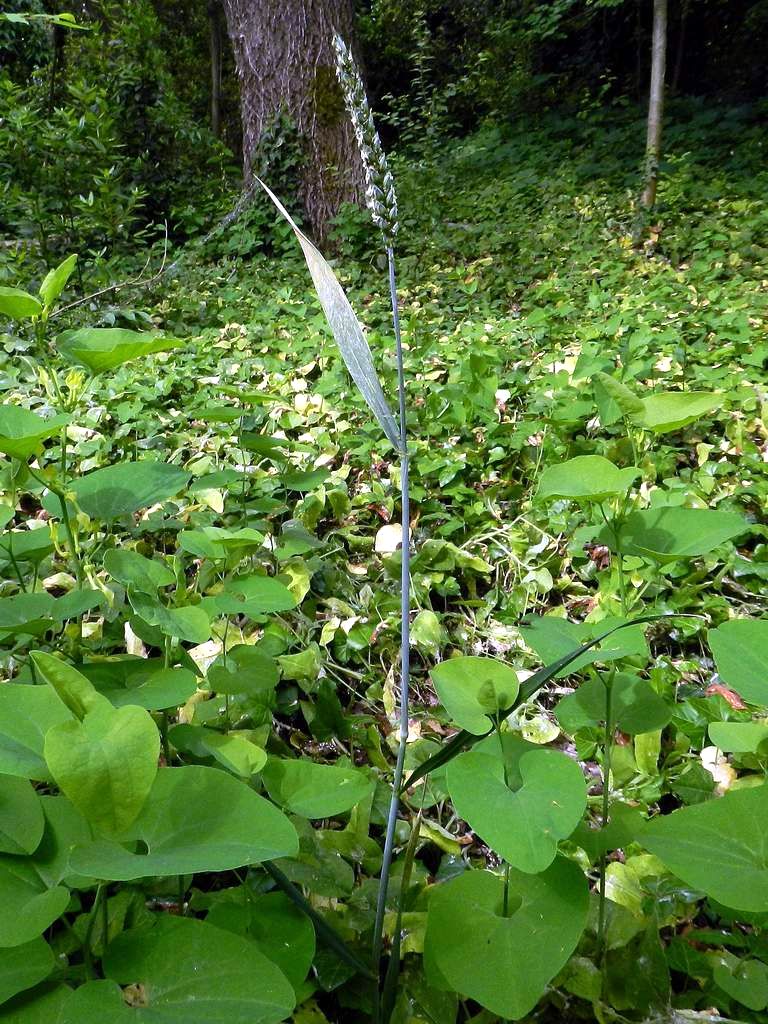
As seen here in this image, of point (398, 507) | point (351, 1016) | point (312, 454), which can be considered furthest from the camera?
point (312, 454)

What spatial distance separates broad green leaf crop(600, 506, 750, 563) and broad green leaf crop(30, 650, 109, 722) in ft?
2.21

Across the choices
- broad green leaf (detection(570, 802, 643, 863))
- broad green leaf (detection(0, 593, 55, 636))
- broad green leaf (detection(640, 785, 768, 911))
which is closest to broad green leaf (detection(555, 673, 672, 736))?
broad green leaf (detection(570, 802, 643, 863))

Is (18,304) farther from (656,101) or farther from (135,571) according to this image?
(656,101)

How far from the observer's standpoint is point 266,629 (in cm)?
148

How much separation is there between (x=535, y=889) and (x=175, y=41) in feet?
44.5

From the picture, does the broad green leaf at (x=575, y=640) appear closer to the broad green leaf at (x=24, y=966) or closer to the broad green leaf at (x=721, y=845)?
the broad green leaf at (x=721, y=845)

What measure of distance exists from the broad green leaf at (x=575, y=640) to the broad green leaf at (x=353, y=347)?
353mm

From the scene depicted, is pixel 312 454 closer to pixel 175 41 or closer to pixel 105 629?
pixel 105 629

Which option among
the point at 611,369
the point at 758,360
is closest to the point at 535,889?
the point at 611,369

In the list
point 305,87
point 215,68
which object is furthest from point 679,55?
point 215,68

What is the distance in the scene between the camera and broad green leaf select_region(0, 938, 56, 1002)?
1.77 feet

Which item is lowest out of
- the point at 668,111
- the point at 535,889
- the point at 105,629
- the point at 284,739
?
the point at 284,739

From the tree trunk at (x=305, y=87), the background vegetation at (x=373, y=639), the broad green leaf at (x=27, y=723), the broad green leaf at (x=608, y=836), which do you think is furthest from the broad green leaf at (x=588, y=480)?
the tree trunk at (x=305, y=87)

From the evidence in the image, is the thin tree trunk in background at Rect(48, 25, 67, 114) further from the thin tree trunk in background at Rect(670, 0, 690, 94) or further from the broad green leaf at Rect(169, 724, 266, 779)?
the thin tree trunk in background at Rect(670, 0, 690, 94)
